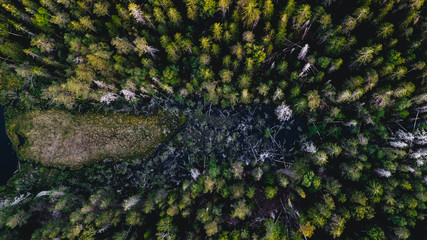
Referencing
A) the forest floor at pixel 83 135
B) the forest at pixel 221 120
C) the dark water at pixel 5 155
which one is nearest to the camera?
the forest at pixel 221 120

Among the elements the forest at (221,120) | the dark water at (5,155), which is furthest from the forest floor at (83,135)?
the dark water at (5,155)

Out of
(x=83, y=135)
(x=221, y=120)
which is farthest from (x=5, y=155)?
(x=221, y=120)

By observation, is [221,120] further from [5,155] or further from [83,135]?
[5,155]

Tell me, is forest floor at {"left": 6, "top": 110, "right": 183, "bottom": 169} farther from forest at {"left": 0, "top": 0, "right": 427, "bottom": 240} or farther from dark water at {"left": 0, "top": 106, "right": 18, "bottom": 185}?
dark water at {"left": 0, "top": 106, "right": 18, "bottom": 185}

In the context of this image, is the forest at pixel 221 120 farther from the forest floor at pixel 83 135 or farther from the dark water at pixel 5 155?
the dark water at pixel 5 155

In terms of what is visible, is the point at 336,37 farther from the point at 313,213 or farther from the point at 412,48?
the point at 313,213

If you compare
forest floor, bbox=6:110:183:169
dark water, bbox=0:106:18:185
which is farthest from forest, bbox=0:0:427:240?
dark water, bbox=0:106:18:185

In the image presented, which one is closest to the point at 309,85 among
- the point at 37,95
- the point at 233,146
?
→ the point at 233,146
